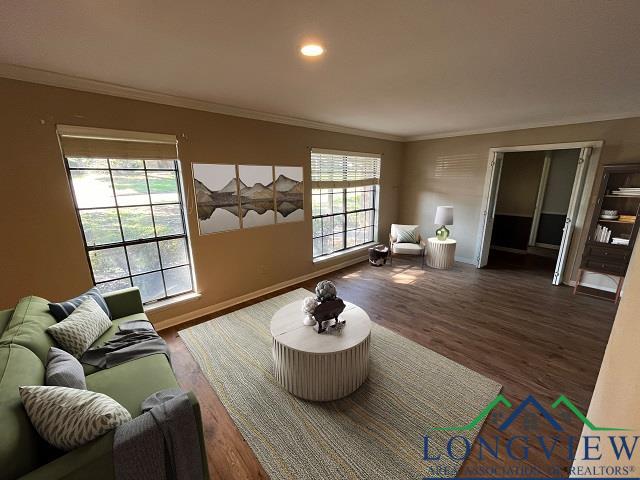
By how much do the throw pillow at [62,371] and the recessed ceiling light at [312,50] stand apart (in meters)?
2.33

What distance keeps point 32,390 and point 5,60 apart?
7.51 ft

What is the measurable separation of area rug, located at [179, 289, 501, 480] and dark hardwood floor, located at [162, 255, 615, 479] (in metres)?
0.10

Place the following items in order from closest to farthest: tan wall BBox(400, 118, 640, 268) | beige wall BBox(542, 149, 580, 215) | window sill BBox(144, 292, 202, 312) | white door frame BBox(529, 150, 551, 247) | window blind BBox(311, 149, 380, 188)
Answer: window sill BBox(144, 292, 202, 312)
tan wall BBox(400, 118, 640, 268)
window blind BBox(311, 149, 380, 188)
beige wall BBox(542, 149, 580, 215)
white door frame BBox(529, 150, 551, 247)

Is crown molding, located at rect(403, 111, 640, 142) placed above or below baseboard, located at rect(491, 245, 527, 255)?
above

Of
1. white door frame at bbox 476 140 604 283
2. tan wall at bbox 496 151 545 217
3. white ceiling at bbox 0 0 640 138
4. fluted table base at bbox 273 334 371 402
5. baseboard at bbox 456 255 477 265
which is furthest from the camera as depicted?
tan wall at bbox 496 151 545 217

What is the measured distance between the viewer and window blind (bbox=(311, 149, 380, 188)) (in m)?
4.23

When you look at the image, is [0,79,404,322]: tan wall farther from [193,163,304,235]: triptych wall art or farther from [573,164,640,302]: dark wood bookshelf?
[573,164,640,302]: dark wood bookshelf

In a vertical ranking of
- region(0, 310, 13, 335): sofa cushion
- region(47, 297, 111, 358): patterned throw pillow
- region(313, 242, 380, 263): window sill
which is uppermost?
region(0, 310, 13, 335): sofa cushion

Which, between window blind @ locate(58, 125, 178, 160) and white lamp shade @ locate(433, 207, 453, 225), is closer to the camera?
window blind @ locate(58, 125, 178, 160)

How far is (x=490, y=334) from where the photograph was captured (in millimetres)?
2799

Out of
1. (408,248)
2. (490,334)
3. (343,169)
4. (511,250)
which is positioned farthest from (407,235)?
(511,250)

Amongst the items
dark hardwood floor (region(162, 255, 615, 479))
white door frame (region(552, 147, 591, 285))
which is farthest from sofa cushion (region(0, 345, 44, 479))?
white door frame (region(552, 147, 591, 285))

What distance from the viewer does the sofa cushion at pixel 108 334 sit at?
1.70 metres

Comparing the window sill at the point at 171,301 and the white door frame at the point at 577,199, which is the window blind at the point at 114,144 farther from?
the white door frame at the point at 577,199
